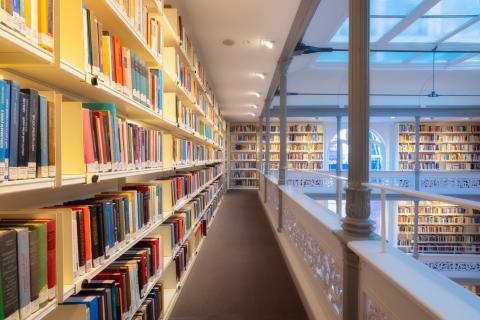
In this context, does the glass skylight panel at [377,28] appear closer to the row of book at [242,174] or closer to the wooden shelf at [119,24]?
the wooden shelf at [119,24]

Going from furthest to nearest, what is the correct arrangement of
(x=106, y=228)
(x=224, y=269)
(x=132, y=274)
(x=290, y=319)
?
(x=224, y=269) → (x=290, y=319) → (x=132, y=274) → (x=106, y=228)

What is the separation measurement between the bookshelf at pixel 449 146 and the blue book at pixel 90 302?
1076 centimetres

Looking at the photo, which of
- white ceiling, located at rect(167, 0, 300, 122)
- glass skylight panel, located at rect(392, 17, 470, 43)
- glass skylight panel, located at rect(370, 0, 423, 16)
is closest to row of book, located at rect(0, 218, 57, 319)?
white ceiling, located at rect(167, 0, 300, 122)

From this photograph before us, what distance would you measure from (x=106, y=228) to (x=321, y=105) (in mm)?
7636

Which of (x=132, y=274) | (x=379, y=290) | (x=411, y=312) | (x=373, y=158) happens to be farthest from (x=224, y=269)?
(x=373, y=158)

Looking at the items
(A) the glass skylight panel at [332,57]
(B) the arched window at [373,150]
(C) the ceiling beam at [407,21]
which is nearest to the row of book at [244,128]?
(B) the arched window at [373,150]

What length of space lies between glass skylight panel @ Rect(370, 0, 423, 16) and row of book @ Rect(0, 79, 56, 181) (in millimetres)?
4039

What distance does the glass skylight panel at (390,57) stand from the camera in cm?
581

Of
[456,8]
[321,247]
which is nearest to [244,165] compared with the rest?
[456,8]

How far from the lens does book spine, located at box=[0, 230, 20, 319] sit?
709 millimetres

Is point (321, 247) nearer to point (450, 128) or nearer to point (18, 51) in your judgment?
point (18, 51)

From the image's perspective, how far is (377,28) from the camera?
14.6ft

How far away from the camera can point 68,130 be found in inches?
40.8

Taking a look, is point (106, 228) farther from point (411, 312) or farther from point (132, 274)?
point (411, 312)
